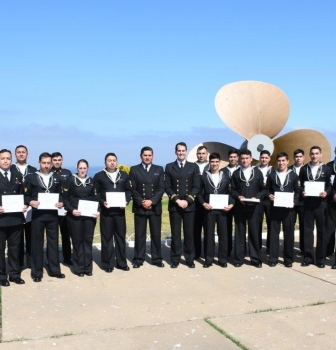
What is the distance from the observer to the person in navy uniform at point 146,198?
5965 mm

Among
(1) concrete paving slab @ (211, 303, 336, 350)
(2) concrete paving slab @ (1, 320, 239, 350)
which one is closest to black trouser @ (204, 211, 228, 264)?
(1) concrete paving slab @ (211, 303, 336, 350)

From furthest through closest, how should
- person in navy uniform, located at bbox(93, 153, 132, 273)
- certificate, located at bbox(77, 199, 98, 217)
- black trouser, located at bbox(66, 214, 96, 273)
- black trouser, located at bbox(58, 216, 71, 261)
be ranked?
black trouser, located at bbox(58, 216, 71, 261)
person in navy uniform, located at bbox(93, 153, 132, 273)
black trouser, located at bbox(66, 214, 96, 273)
certificate, located at bbox(77, 199, 98, 217)

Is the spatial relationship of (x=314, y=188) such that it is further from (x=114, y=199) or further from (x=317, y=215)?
(x=114, y=199)

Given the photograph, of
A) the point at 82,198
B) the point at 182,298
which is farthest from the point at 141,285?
the point at 82,198

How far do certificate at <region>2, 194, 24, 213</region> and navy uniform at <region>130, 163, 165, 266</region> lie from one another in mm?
1500

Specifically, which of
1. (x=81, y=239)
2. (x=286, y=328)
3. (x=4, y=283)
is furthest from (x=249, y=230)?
(x=4, y=283)

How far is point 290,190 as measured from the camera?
6020 millimetres

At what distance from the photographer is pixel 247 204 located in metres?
6.07

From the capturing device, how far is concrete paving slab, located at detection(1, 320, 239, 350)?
3.45m

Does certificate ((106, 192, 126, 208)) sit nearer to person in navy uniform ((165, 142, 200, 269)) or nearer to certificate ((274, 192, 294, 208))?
person in navy uniform ((165, 142, 200, 269))

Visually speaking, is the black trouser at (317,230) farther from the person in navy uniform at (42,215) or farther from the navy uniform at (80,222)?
the person in navy uniform at (42,215)

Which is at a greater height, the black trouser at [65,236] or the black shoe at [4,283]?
A: the black trouser at [65,236]

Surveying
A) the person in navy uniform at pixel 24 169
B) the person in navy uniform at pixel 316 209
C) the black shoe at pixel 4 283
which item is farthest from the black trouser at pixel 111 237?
the person in navy uniform at pixel 316 209

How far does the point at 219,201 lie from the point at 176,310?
6.66 feet
